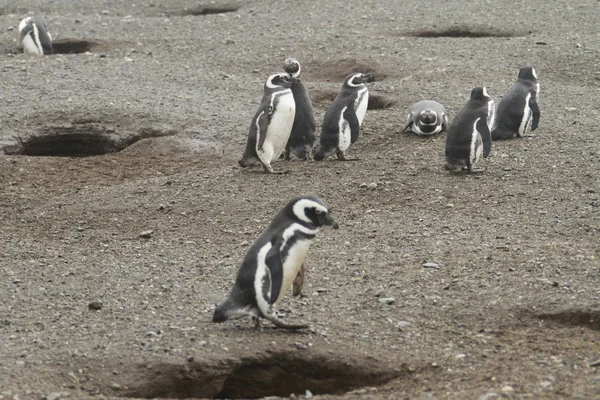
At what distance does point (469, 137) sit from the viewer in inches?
302

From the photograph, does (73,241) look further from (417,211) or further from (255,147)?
(417,211)

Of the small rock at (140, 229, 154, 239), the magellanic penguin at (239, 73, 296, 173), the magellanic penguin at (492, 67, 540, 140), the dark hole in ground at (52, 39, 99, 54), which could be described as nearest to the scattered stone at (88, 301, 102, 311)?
the small rock at (140, 229, 154, 239)

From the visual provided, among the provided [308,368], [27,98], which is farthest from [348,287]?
[27,98]

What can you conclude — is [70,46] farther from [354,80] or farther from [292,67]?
[354,80]

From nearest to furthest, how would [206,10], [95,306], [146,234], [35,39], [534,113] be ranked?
[95,306], [146,234], [534,113], [35,39], [206,10]

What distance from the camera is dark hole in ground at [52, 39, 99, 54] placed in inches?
507

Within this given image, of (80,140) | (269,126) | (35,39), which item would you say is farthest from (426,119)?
(35,39)

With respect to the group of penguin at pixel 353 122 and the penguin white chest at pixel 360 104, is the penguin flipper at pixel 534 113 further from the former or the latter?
the penguin white chest at pixel 360 104

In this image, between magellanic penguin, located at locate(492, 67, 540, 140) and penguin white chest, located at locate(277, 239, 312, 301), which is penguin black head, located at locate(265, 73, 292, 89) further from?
penguin white chest, located at locate(277, 239, 312, 301)

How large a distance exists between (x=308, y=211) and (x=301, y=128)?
144 inches

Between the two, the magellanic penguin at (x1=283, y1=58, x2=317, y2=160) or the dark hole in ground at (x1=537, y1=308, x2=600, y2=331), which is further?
the magellanic penguin at (x1=283, y1=58, x2=317, y2=160)

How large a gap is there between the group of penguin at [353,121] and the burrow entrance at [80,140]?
1.45 meters

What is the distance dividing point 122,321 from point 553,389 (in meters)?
2.34

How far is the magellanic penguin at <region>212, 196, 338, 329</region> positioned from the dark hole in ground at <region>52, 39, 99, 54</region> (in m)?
8.67
